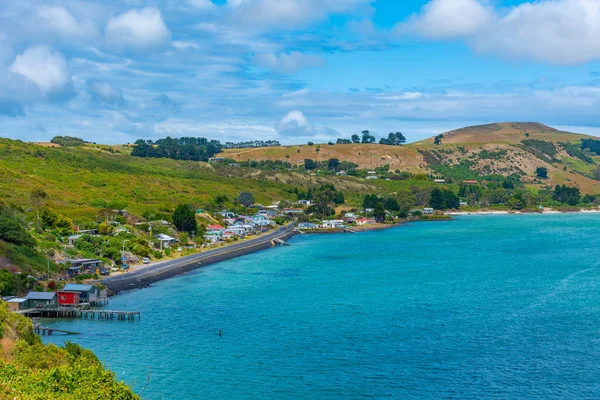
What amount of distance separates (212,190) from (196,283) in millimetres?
80471

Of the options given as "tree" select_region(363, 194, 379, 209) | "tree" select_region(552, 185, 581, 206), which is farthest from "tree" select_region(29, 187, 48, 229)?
"tree" select_region(552, 185, 581, 206)

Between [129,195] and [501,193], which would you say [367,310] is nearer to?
[129,195]

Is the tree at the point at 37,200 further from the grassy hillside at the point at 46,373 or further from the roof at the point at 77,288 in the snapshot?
the grassy hillside at the point at 46,373

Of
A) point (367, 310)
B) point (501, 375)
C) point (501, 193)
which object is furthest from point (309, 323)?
point (501, 193)

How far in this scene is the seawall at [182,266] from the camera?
220 feet

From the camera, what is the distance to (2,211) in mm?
73250

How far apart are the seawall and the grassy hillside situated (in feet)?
96.0

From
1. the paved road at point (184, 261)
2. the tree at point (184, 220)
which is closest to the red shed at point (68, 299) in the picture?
the paved road at point (184, 261)

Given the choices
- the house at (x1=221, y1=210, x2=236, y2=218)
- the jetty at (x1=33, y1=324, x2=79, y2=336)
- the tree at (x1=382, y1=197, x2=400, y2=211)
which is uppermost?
the tree at (x1=382, y1=197, x2=400, y2=211)

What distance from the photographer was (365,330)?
50188 mm

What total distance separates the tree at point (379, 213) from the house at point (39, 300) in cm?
9566

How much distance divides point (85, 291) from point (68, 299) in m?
1.54

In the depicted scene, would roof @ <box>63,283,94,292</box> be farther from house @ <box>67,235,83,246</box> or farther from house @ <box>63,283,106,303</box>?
house @ <box>67,235,83,246</box>

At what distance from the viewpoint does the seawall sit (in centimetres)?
6700
